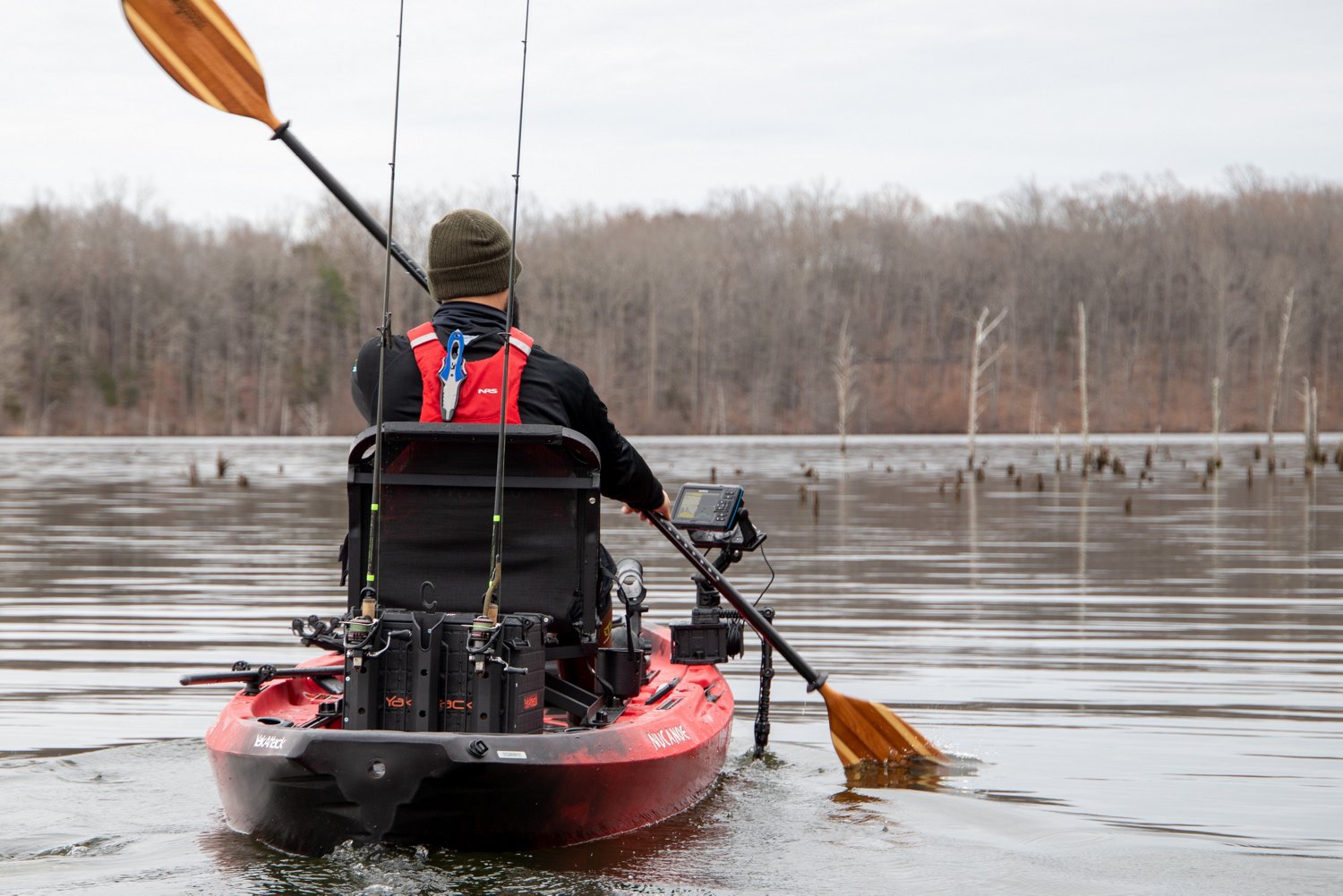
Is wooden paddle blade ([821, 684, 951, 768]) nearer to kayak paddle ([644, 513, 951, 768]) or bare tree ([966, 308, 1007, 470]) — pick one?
kayak paddle ([644, 513, 951, 768])

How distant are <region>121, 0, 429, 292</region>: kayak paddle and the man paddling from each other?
0.51m

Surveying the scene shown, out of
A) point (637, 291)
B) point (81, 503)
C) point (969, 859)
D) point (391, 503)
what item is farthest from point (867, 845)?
point (637, 291)

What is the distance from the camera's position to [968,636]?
11.5 m

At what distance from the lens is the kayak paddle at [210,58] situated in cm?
595

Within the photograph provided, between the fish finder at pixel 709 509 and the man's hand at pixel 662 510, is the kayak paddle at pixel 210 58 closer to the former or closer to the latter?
the man's hand at pixel 662 510

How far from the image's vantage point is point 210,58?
6066 mm

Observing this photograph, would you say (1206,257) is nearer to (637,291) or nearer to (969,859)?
(637,291)

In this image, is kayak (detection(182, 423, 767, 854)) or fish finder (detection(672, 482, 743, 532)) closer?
kayak (detection(182, 423, 767, 854))

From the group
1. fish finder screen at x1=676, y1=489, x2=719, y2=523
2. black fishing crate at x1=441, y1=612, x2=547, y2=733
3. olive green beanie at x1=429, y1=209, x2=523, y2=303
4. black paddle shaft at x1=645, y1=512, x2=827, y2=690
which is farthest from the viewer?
fish finder screen at x1=676, y1=489, x2=719, y2=523

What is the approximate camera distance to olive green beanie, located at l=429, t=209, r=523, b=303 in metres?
5.45

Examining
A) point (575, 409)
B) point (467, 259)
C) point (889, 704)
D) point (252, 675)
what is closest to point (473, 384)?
point (575, 409)

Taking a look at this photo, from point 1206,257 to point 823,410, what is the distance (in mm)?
27704

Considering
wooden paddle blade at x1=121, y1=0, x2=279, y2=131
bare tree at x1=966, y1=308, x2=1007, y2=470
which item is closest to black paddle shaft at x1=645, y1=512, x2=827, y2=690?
wooden paddle blade at x1=121, y1=0, x2=279, y2=131

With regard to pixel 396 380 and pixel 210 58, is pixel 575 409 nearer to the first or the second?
pixel 396 380
